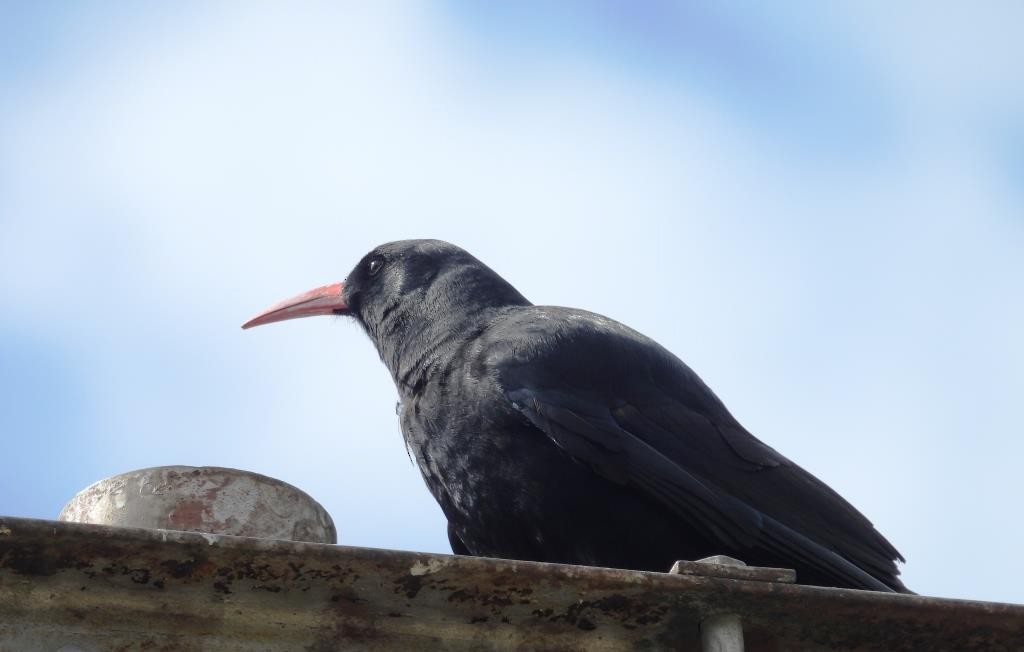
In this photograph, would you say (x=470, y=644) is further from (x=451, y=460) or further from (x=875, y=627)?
(x=451, y=460)

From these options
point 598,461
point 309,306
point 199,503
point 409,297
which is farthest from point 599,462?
point 309,306

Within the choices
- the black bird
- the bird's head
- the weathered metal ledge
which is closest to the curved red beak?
the bird's head

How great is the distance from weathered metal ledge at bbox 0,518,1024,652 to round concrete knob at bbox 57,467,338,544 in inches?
36.6

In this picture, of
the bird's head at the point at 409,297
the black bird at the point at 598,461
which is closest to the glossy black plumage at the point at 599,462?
the black bird at the point at 598,461

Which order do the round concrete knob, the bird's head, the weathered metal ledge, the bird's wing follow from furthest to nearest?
the bird's head, the bird's wing, the round concrete knob, the weathered metal ledge

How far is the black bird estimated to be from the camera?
519 centimetres

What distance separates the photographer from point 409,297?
6828mm

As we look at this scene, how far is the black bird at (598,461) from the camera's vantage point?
519cm

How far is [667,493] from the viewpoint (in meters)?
5.18

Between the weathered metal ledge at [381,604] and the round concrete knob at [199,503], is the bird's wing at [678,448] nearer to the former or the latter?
the round concrete knob at [199,503]

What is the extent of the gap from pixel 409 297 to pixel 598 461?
1.89 metres

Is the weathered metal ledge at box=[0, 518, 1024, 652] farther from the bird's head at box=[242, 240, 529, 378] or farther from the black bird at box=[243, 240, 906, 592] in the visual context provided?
the bird's head at box=[242, 240, 529, 378]

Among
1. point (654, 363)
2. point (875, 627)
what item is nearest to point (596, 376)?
point (654, 363)

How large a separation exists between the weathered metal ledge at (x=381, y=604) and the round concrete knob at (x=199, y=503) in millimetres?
928
